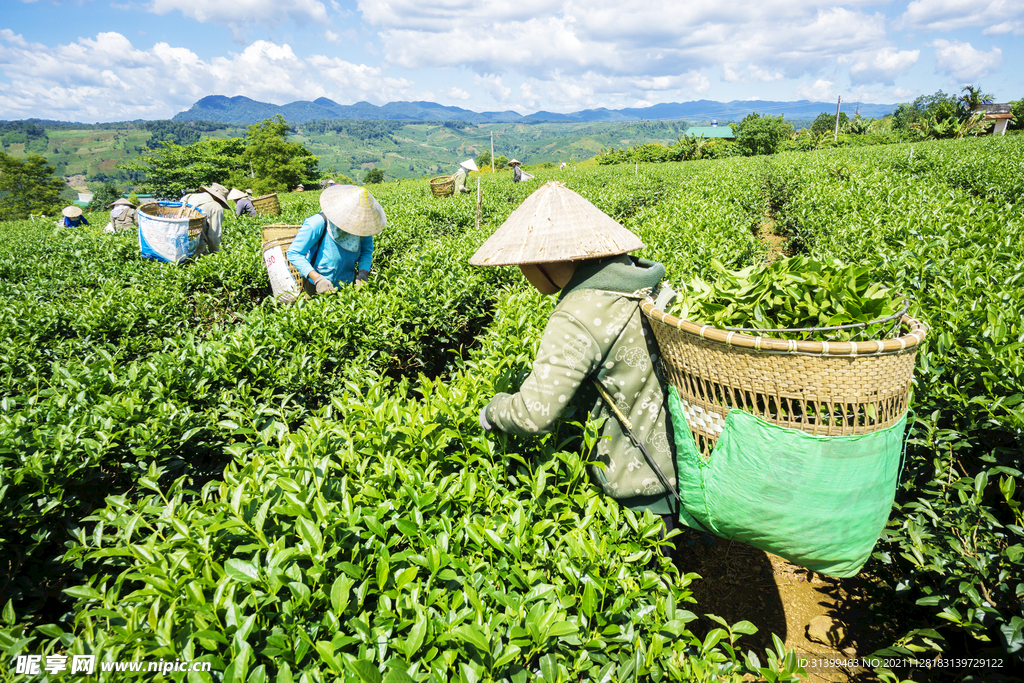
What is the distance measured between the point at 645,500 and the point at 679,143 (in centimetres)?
5435

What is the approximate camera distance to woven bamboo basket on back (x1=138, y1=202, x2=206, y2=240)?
648 centimetres

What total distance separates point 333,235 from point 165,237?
2898mm

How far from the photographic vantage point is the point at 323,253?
16.6 ft

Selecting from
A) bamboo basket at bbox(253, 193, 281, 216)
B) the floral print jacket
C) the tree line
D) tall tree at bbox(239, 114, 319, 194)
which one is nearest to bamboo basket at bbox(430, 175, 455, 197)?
bamboo basket at bbox(253, 193, 281, 216)

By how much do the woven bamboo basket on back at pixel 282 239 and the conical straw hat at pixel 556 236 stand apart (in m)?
3.83

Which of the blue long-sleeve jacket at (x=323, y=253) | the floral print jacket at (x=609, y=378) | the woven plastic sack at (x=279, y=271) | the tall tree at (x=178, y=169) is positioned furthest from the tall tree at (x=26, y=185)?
the floral print jacket at (x=609, y=378)

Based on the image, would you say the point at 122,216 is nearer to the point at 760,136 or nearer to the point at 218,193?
the point at 218,193

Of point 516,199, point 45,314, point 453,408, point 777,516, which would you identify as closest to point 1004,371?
point 777,516

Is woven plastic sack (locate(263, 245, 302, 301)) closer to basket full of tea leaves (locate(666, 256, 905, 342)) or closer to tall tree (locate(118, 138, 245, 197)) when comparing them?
basket full of tea leaves (locate(666, 256, 905, 342))

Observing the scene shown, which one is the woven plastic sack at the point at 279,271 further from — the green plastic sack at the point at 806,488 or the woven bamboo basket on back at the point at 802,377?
the green plastic sack at the point at 806,488

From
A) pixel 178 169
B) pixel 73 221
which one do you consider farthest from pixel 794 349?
pixel 178 169

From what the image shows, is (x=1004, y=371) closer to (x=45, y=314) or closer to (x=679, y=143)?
(x=45, y=314)

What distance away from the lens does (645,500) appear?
6.50ft

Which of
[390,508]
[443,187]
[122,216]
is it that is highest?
[443,187]
